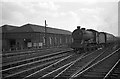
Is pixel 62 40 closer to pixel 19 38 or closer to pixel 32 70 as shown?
pixel 19 38

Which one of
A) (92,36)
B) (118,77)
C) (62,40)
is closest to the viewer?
(118,77)

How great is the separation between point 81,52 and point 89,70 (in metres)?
9.46

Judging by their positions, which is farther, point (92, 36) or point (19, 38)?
point (19, 38)

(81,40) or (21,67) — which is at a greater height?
(81,40)

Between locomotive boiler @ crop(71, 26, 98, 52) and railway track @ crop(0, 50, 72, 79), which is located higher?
locomotive boiler @ crop(71, 26, 98, 52)

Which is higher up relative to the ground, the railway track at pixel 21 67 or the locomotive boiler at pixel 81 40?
the locomotive boiler at pixel 81 40

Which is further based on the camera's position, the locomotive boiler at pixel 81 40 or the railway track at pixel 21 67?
the locomotive boiler at pixel 81 40

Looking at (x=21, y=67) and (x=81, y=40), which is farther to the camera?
(x=81, y=40)

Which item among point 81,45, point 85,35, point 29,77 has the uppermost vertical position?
point 85,35

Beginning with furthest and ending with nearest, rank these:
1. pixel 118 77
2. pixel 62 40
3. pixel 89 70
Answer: pixel 62 40
pixel 89 70
pixel 118 77

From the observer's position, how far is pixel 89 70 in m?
10.2

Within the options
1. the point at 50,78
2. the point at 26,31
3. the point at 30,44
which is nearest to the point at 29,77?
the point at 50,78

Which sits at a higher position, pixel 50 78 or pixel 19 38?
pixel 19 38

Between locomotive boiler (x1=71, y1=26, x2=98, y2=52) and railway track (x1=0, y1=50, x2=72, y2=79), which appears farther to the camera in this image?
locomotive boiler (x1=71, y1=26, x2=98, y2=52)
